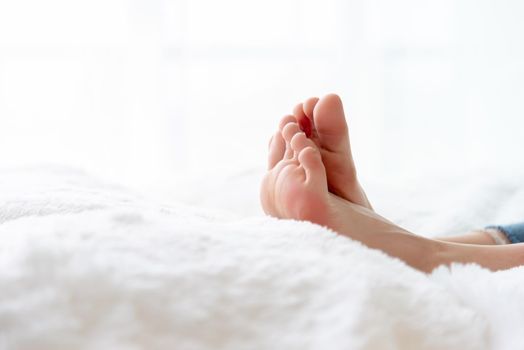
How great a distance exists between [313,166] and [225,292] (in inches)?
14.1

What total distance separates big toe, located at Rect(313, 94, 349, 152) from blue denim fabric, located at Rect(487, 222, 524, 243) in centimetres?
24

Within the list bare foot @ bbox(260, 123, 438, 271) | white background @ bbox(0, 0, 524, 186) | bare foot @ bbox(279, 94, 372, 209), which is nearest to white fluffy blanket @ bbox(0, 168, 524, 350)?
bare foot @ bbox(260, 123, 438, 271)

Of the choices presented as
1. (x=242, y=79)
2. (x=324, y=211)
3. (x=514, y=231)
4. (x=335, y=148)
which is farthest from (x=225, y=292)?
(x=242, y=79)

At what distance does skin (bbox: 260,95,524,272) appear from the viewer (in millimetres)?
712

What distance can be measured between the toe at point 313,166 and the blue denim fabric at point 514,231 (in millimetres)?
300

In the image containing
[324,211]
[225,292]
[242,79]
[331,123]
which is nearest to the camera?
[225,292]

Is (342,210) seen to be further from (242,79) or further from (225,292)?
(242,79)

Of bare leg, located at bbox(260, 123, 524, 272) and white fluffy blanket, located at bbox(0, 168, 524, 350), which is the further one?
bare leg, located at bbox(260, 123, 524, 272)

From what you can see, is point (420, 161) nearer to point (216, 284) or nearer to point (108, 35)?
point (108, 35)

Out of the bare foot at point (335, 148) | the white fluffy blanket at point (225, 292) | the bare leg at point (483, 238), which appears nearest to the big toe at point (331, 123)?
the bare foot at point (335, 148)

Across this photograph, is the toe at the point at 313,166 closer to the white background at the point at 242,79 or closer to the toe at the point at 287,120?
the toe at the point at 287,120

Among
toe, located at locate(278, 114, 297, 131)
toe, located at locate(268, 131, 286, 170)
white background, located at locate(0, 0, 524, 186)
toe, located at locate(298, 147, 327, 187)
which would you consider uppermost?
toe, located at locate(278, 114, 297, 131)

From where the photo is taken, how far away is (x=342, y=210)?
2.41ft

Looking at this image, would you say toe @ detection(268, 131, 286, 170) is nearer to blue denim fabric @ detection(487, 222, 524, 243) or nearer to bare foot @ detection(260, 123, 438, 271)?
bare foot @ detection(260, 123, 438, 271)
